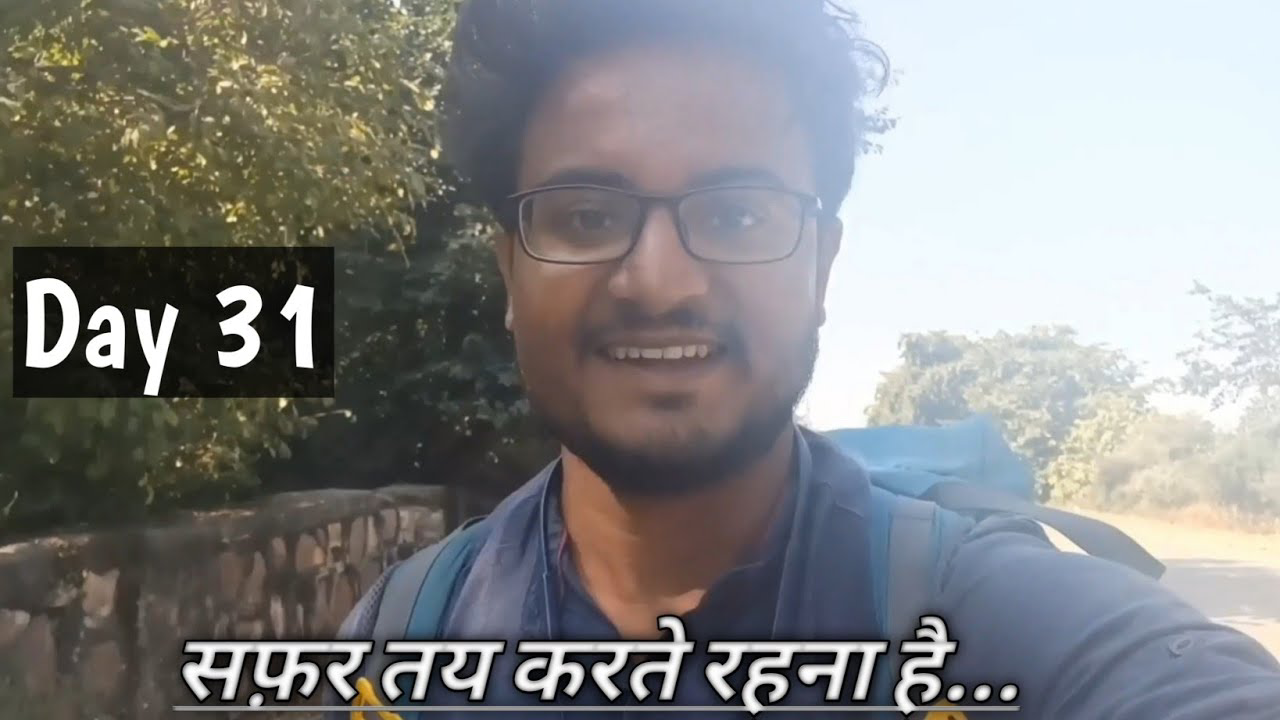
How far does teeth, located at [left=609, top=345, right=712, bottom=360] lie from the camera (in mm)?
652

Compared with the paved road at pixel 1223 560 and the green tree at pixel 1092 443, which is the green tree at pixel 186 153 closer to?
the green tree at pixel 1092 443

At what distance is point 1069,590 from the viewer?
0.58 m

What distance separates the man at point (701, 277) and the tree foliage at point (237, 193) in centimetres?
81

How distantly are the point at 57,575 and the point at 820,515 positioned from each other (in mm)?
1200

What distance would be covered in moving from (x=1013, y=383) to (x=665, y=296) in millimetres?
550

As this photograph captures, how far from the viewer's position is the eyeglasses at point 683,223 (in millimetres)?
668

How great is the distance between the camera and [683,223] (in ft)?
2.19

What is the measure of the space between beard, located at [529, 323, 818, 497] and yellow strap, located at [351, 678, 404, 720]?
235 millimetres

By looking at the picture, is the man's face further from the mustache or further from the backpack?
the backpack

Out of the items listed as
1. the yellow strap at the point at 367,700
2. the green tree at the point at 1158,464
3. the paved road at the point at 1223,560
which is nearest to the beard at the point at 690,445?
the yellow strap at the point at 367,700

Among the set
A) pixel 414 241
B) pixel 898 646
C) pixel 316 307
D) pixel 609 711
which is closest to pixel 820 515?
pixel 898 646

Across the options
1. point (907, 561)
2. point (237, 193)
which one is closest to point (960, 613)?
point (907, 561)

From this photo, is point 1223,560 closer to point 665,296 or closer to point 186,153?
point 665,296

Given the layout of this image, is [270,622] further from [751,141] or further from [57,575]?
[751,141]
